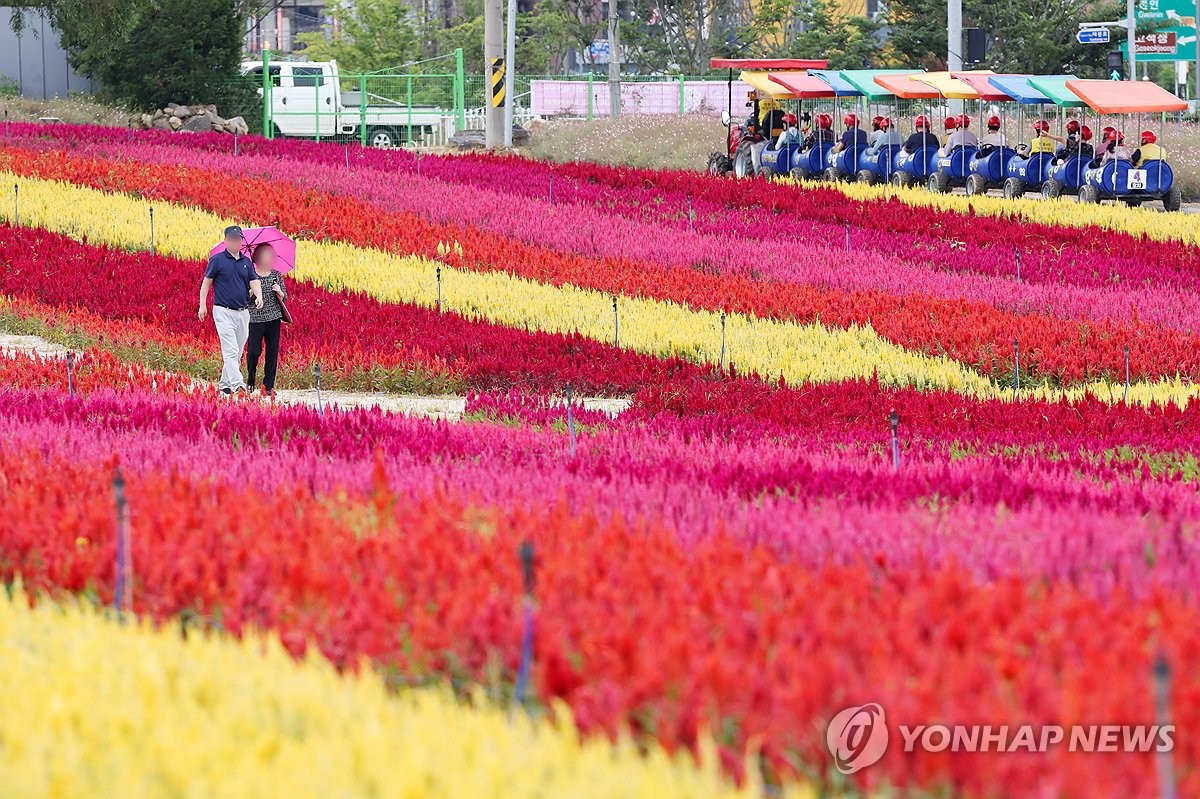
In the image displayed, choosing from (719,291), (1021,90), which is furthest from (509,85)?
(719,291)

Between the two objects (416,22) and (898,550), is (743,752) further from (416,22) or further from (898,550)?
(416,22)

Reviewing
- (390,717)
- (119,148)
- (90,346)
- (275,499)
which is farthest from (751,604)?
(119,148)

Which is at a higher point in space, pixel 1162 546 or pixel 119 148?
pixel 119 148

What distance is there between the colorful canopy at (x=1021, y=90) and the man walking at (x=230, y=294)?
1627 cm

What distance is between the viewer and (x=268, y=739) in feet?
12.6

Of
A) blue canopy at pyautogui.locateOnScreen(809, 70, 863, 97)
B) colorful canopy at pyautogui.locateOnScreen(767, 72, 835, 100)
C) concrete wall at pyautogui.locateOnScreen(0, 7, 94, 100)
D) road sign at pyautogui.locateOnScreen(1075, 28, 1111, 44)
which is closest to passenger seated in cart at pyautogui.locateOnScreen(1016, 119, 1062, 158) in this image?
blue canopy at pyautogui.locateOnScreen(809, 70, 863, 97)

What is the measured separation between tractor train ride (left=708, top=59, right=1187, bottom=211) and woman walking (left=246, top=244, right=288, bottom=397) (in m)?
14.6

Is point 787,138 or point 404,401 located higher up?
point 787,138

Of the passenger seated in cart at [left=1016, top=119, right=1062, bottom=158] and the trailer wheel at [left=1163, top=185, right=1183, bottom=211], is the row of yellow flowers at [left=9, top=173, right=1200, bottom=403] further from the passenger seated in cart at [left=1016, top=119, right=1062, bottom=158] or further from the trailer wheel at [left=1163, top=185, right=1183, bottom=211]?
the passenger seated in cart at [left=1016, top=119, right=1062, bottom=158]

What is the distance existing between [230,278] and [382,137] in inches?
1548

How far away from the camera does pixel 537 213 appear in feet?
77.9

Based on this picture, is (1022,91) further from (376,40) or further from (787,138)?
(376,40)

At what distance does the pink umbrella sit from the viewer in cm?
1387

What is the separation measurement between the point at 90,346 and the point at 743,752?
41.9 ft
